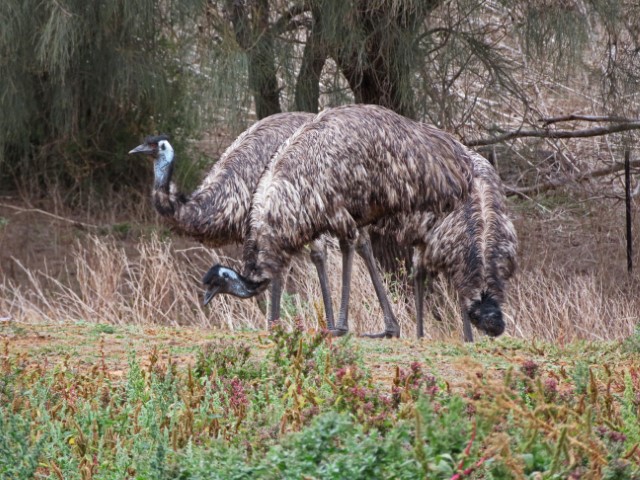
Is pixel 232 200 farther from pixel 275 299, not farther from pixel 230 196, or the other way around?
pixel 275 299

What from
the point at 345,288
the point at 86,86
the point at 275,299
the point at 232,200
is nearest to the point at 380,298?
the point at 345,288

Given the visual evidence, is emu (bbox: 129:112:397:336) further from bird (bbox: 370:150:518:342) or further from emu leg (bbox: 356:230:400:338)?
bird (bbox: 370:150:518:342)

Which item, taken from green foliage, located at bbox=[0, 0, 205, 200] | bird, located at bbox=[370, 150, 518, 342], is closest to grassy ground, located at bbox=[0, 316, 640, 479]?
bird, located at bbox=[370, 150, 518, 342]

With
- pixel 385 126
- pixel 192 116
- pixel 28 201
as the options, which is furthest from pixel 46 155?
pixel 385 126

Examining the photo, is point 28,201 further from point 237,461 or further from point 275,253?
point 237,461

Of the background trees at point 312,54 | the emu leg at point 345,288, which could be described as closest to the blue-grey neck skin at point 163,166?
the background trees at point 312,54

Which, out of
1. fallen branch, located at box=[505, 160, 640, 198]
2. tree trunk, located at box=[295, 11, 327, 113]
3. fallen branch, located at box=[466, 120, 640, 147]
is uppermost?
tree trunk, located at box=[295, 11, 327, 113]

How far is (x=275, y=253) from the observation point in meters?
8.02

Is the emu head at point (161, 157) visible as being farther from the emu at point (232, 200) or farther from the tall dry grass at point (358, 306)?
the tall dry grass at point (358, 306)

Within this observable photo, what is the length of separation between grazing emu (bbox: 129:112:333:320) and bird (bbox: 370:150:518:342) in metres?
0.70

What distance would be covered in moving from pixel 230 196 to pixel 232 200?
1.3 inches

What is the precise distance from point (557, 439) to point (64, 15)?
24.9 ft

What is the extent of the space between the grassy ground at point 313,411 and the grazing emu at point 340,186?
0.90 metres

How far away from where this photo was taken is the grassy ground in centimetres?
373
